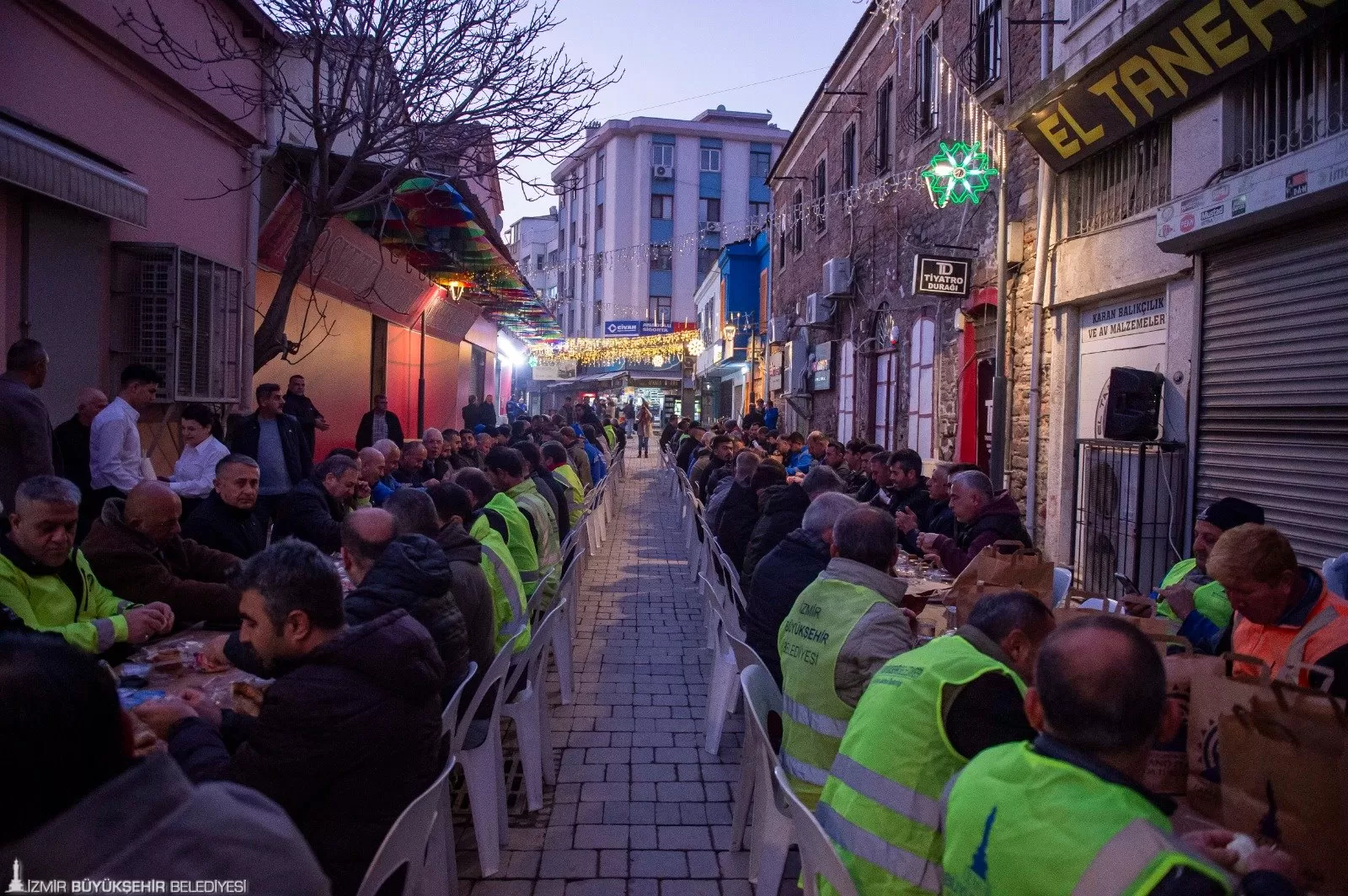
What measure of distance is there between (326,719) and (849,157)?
1835 centimetres

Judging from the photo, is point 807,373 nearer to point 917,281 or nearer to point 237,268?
point 917,281

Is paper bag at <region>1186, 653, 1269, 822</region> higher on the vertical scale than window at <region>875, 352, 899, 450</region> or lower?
lower

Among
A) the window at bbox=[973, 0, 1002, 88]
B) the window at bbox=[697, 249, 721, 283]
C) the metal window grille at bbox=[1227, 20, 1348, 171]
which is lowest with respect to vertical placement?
the metal window grille at bbox=[1227, 20, 1348, 171]

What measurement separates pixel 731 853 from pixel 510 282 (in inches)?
574

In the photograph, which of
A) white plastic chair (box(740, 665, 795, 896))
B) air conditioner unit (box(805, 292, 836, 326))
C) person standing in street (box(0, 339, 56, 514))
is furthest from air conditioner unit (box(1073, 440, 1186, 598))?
air conditioner unit (box(805, 292, 836, 326))

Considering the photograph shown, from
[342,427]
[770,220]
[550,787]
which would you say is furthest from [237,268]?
[770,220]

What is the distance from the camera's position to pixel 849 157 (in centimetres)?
1903

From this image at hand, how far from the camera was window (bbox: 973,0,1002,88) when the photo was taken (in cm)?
1095

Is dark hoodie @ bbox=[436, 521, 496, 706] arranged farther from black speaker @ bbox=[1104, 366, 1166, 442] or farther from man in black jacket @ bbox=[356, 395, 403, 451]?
man in black jacket @ bbox=[356, 395, 403, 451]

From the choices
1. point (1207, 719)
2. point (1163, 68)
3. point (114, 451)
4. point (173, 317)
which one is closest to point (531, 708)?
point (1207, 719)

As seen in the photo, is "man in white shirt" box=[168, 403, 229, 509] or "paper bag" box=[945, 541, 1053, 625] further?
"man in white shirt" box=[168, 403, 229, 509]

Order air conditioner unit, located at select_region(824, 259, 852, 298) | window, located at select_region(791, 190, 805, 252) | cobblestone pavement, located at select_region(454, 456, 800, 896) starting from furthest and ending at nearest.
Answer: window, located at select_region(791, 190, 805, 252), air conditioner unit, located at select_region(824, 259, 852, 298), cobblestone pavement, located at select_region(454, 456, 800, 896)

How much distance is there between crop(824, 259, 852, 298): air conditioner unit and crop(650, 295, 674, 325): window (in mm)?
36090

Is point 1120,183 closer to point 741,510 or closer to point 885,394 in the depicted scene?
point 741,510
